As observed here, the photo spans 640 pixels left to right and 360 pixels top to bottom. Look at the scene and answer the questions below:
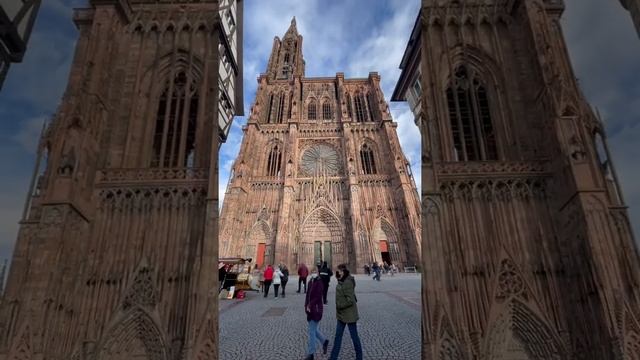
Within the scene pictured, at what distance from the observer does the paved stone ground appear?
23.3 ft

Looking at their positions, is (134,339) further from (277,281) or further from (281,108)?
(281,108)

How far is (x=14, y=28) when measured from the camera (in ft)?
30.3

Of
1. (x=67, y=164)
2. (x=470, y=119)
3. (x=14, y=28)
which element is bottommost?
(x=67, y=164)

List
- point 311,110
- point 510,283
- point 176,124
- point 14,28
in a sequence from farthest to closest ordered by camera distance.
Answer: point 311,110, point 176,124, point 14,28, point 510,283

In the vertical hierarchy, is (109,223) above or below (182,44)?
below

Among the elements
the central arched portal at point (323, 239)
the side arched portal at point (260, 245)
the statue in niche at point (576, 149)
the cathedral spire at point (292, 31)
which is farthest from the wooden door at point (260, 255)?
the cathedral spire at point (292, 31)

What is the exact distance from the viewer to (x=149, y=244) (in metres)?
8.00

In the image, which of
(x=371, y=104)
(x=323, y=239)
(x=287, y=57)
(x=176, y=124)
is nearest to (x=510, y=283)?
(x=176, y=124)

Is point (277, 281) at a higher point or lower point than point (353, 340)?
higher

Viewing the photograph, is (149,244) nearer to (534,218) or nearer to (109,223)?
(109,223)

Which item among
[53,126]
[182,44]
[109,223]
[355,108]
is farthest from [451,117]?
[355,108]

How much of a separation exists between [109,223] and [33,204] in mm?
1634

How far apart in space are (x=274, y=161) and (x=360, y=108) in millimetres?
13925

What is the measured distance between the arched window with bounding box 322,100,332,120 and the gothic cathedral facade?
35.5m
